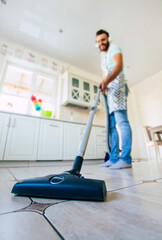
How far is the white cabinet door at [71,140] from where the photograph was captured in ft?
7.00

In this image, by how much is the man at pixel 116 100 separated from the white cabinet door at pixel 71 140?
0.89 metres

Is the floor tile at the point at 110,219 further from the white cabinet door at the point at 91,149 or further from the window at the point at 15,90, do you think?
the window at the point at 15,90

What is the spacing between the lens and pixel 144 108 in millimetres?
4469

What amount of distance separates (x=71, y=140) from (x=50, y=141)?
0.39 metres

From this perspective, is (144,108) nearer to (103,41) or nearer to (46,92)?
(46,92)

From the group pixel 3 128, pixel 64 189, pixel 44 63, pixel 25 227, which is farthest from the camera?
pixel 44 63

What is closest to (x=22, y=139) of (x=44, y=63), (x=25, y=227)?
(x=25, y=227)

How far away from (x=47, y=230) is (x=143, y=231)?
14 cm

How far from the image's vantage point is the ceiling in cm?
240

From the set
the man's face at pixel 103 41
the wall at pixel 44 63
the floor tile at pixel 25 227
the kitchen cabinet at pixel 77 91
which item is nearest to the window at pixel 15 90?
the wall at pixel 44 63

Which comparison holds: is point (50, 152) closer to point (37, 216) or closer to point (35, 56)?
point (37, 216)

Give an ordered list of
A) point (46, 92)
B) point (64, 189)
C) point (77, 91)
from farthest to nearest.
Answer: point (46, 92), point (77, 91), point (64, 189)

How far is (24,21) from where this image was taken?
8.66 ft

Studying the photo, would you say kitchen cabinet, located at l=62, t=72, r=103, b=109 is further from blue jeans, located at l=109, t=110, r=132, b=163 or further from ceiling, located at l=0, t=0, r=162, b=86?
blue jeans, located at l=109, t=110, r=132, b=163
